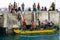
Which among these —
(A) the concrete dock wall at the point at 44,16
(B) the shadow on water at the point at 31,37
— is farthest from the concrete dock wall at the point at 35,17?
(B) the shadow on water at the point at 31,37

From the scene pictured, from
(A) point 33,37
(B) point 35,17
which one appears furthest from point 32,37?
(B) point 35,17

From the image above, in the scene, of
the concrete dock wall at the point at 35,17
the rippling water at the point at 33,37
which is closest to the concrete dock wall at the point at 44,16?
the concrete dock wall at the point at 35,17

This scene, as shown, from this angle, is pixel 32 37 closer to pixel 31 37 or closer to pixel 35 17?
pixel 31 37

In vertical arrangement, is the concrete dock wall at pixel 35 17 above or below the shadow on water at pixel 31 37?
above

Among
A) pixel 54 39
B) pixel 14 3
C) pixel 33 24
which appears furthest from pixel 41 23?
pixel 14 3

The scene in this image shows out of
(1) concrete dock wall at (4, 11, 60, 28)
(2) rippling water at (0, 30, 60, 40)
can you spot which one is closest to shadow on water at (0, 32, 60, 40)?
(2) rippling water at (0, 30, 60, 40)

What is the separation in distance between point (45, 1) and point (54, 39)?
422 mm

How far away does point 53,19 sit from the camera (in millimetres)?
1640

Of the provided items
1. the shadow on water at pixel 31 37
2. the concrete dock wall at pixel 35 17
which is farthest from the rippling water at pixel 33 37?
the concrete dock wall at pixel 35 17

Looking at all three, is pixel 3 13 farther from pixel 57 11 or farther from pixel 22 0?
pixel 57 11

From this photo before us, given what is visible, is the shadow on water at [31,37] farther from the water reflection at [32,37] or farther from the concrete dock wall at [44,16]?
the concrete dock wall at [44,16]

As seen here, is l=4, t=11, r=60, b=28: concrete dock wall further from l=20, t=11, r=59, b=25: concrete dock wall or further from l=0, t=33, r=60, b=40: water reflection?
l=0, t=33, r=60, b=40: water reflection

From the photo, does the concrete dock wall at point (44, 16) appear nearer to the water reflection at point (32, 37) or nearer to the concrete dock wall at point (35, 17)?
the concrete dock wall at point (35, 17)

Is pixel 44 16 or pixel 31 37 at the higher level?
pixel 44 16
